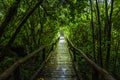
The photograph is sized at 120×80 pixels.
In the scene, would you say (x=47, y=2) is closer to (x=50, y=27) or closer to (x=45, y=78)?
(x=45, y=78)

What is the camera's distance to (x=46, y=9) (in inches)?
336

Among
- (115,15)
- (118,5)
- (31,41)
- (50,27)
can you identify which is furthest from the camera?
(50,27)

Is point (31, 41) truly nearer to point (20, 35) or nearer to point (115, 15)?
point (20, 35)

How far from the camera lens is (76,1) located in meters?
7.22

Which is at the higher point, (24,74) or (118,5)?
(118,5)

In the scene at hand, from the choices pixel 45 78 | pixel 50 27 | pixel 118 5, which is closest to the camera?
pixel 45 78

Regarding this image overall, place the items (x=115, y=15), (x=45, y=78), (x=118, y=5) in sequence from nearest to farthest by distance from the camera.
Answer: (x=45, y=78)
(x=118, y=5)
(x=115, y=15)

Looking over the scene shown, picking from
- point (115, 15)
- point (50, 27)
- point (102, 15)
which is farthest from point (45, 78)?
point (50, 27)

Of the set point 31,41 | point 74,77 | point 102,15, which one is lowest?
point 74,77

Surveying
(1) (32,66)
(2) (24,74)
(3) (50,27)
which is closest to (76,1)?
(2) (24,74)

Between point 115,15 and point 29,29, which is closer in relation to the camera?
point 115,15

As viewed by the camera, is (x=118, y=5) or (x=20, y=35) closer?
(x=118, y=5)

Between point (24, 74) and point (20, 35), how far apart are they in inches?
128

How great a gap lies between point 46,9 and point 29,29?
3.60 m
